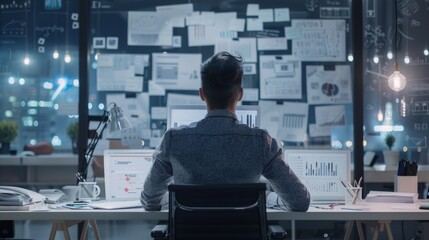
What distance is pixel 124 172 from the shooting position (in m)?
3.62

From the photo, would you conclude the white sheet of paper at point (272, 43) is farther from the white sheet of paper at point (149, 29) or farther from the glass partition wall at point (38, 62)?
the glass partition wall at point (38, 62)

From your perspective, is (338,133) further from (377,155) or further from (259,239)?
(259,239)

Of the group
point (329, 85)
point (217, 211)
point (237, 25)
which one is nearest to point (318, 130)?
point (329, 85)

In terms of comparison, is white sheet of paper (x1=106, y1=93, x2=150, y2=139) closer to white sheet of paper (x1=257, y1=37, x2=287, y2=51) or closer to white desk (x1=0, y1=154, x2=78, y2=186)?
white desk (x1=0, y1=154, x2=78, y2=186)

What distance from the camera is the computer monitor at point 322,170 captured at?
12.0ft

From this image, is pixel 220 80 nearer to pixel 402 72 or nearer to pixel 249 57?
pixel 249 57

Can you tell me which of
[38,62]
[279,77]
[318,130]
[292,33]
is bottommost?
[318,130]

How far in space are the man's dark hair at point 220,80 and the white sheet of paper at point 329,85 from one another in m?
3.12

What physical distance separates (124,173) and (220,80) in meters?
1.29

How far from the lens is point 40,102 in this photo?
5.84 m

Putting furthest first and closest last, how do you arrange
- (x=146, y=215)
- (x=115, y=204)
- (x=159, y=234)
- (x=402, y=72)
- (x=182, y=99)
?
1. (x=182, y=99)
2. (x=402, y=72)
3. (x=115, y=204)
4. (x=146, y=215)
5. (x=159, y=234)

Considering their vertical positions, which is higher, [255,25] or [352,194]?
[255,25]

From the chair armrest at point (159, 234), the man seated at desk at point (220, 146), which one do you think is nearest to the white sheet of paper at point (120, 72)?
the man seated at desk at point (220, 146)

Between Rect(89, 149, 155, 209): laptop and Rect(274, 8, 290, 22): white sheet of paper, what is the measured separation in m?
2.57
